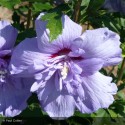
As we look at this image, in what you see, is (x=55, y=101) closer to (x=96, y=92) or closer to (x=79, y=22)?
(x=96, y=92)

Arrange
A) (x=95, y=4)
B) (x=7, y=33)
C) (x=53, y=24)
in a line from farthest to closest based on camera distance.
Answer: (x=95, y=4), (x=7, y=33), (x=53, y=24)

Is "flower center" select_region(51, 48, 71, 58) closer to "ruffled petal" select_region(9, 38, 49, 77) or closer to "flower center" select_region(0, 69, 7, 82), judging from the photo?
"ruffled petal" select_region(9, 38, 49, 77)

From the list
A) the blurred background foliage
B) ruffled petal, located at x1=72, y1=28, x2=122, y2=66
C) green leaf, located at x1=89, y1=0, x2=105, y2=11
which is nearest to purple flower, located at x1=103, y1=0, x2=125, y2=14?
the blurred background foliage

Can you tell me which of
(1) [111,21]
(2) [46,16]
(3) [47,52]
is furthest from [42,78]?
(1) [111,21]

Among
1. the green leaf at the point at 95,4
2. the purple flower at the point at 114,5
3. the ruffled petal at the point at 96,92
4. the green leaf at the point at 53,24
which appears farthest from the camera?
the purple flower at the point at 114,5

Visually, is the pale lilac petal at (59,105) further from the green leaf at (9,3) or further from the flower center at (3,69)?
the green leaf at (9,3)

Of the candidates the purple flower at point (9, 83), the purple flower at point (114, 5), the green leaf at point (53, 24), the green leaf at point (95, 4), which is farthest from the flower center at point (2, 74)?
the purple flower at point (114, 5)

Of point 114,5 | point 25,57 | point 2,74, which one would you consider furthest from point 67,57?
point 114,5
